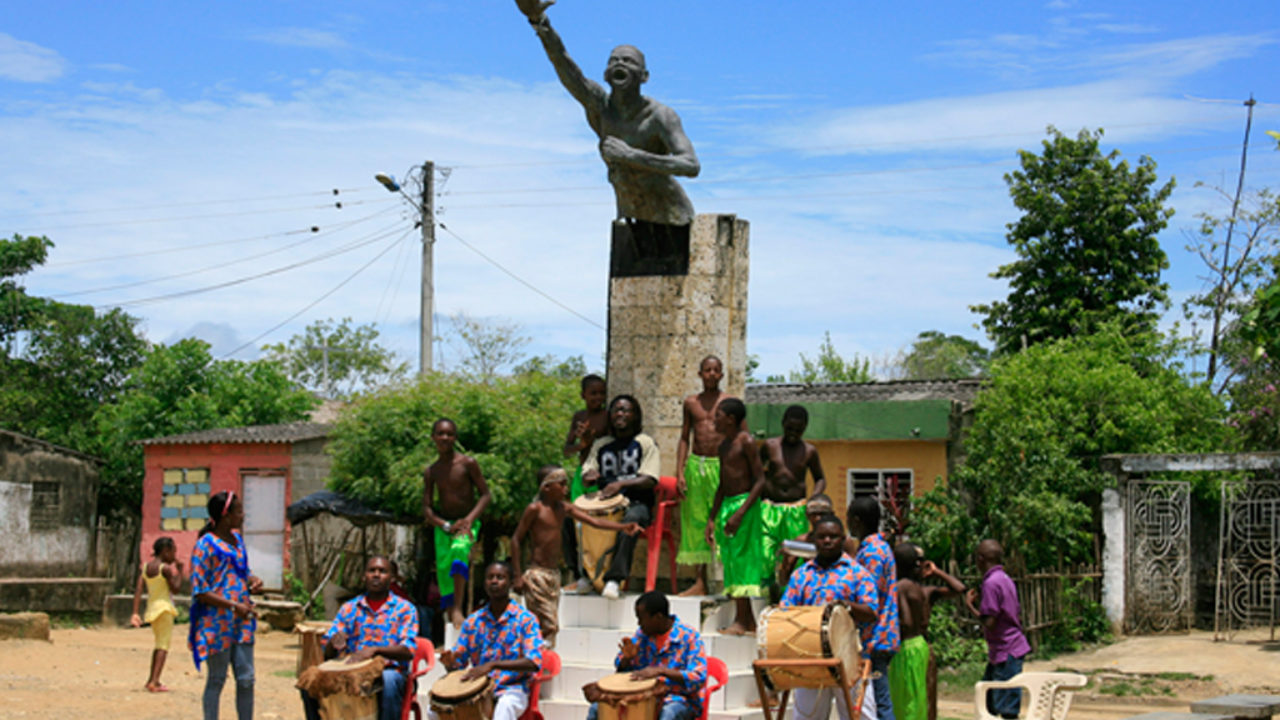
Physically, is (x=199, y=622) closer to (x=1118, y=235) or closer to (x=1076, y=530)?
(x=1076, y=530)

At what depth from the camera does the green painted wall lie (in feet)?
66.6

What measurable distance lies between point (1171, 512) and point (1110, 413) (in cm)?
173

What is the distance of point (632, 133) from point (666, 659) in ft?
14.0

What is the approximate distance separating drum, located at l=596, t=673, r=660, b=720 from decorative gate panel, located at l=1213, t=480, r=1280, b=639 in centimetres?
1082

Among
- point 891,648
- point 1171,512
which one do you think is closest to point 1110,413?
point 1171,512

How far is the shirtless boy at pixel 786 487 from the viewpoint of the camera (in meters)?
9.09

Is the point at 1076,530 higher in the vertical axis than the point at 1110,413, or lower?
lower

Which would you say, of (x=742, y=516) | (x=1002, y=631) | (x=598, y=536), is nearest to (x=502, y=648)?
(x=598, y=536)

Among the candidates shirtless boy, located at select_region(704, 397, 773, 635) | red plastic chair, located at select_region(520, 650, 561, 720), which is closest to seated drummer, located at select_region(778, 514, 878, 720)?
red plastic chair, located at select_region(520, 650, 561, 720)

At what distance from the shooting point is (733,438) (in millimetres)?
9039

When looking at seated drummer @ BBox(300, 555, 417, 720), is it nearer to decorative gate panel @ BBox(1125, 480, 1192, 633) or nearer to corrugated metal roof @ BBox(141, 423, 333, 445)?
decorative gate panel @ BBox(1125, 480, 1192, 633)

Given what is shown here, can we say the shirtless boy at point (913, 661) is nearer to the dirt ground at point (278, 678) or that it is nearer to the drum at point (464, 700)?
the drum at point (464, 700)

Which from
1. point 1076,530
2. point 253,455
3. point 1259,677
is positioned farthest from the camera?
point 253,455

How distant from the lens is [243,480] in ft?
75.2
